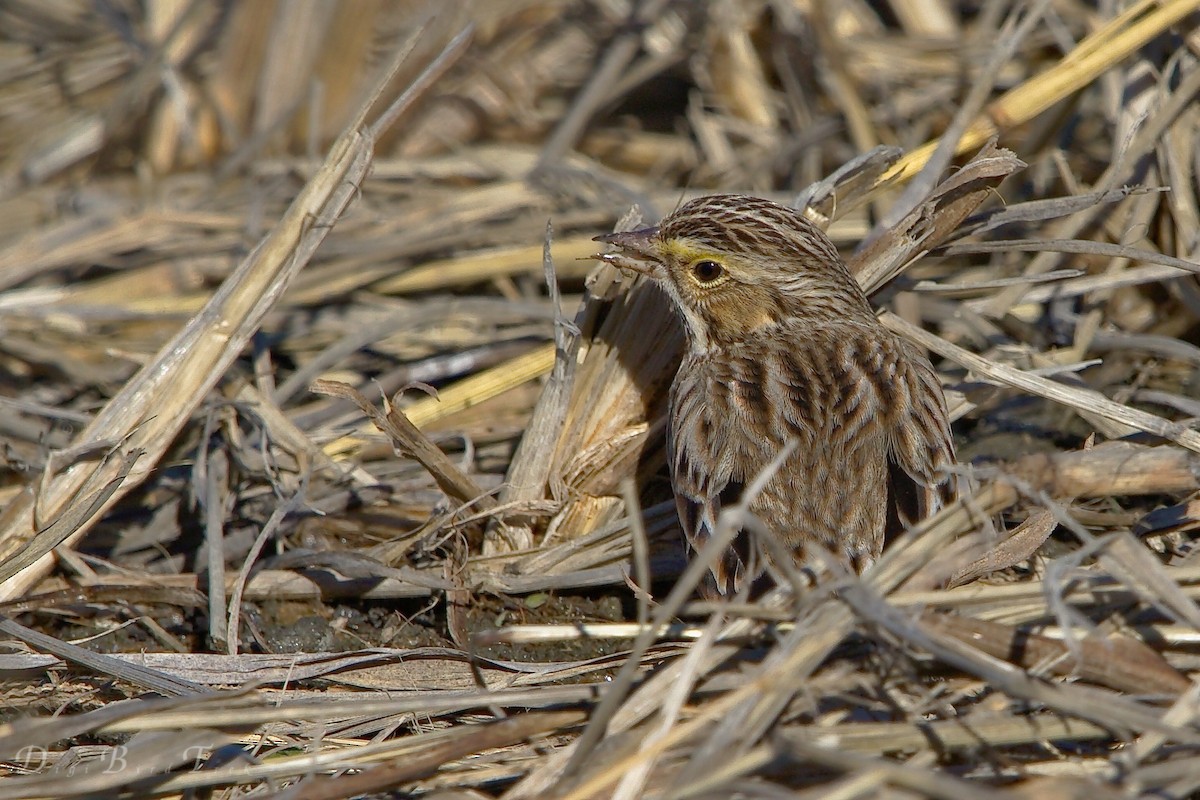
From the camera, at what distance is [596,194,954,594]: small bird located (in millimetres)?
3428

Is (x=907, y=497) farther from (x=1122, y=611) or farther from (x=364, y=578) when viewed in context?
(x=364, y=578)

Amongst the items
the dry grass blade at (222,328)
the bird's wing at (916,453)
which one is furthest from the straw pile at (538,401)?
the bird's wing at (916,453)

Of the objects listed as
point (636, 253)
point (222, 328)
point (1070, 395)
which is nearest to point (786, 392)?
point (636, 253)

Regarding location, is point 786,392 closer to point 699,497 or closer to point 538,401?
point 699,497

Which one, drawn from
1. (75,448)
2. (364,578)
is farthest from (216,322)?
(364,578)

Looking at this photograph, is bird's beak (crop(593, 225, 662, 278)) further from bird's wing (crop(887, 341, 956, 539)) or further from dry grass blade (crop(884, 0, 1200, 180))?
dry grass blade (crop(884, 0, 1200, 180))

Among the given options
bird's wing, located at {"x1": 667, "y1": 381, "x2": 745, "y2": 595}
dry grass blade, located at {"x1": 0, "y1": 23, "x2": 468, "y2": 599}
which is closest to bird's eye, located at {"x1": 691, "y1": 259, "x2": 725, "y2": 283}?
bird's wing, located at {"x1": 667, "y1": 381, "x2": 745, "y2": 595}

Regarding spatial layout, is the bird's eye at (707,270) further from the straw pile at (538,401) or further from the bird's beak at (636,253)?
the straw pile at (538,401)

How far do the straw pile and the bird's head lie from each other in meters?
0.20

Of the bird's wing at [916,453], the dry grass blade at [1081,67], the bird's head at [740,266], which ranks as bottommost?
the bird's wing at [916,453]

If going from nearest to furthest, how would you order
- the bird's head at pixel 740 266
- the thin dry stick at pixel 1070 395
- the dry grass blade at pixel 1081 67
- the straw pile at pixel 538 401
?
1. the straw pile at pixel 538 401
2. the thin dry stick at pixel 1070 395
3. the bird's head at pixel 740 266
4. the dry grass blade at pixel 1081 67

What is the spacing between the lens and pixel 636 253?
3.93 metres

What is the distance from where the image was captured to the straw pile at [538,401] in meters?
2.81

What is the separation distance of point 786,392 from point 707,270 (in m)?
0.48
